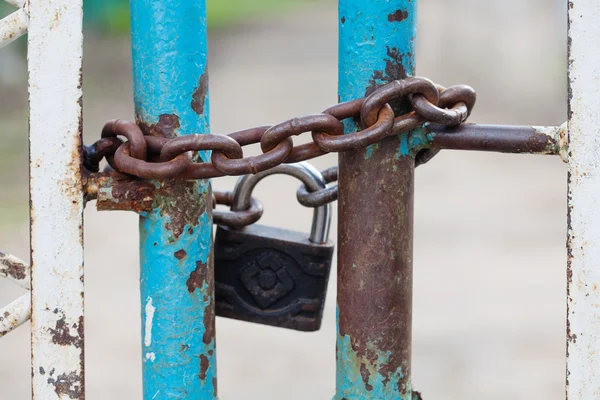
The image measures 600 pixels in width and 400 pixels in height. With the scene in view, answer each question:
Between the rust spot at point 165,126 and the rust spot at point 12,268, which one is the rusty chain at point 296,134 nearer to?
the rust spot at point 165,126

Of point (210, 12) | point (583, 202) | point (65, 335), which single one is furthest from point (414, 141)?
point (210, 12)

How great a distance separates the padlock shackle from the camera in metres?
1.17

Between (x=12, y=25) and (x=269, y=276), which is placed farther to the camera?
A: (x=269, y=276)

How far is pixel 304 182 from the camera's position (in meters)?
1.17

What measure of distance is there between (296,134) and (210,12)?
12289 millimetres

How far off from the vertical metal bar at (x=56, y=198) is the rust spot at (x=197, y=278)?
0.13 metres

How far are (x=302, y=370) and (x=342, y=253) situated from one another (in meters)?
2.04

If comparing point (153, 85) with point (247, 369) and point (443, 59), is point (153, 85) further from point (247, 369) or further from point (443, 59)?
point (443, 59)

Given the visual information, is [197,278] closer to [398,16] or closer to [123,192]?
[123,192]

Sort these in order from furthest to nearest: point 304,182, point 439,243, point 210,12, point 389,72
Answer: point 210,12, point 439,243, point 304,182, point 389,72

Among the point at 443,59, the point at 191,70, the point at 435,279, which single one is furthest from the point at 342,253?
the point at 443,59

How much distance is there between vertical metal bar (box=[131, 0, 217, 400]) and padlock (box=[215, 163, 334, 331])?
165 mm

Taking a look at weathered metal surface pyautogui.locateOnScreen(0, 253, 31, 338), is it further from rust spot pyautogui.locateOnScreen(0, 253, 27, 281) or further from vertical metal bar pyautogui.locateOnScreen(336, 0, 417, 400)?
vertical metal bar pyautogui.locateOnScreen(336, 0, 417, 400)

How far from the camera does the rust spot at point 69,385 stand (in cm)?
99
